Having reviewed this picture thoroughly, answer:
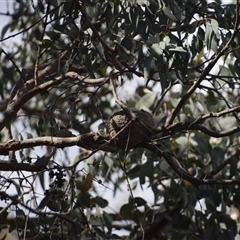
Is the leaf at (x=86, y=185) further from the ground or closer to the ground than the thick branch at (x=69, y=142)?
further from the ground

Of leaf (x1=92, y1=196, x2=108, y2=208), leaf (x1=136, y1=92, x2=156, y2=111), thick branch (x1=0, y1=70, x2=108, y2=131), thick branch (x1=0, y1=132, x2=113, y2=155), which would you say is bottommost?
thick branch (x1=0, y1=132, x2=113, y2=155)

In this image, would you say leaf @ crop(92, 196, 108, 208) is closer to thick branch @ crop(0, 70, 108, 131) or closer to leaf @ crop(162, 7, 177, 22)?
thick branch @ crop(0, 70, 108, 131)

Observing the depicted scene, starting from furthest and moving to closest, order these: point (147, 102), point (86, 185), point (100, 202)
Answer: point (147, 102), point (100, 202), point (86, 185)

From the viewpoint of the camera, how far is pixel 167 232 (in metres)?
3.44

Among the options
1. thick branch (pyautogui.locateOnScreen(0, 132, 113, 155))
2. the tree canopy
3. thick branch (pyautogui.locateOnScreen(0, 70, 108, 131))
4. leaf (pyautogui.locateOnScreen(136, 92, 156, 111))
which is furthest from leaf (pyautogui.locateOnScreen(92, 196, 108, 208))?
thick branch (pyautogui.locateOnScreen(0, 132, 113, 155))

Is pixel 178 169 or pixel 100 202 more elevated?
pixel 100 202

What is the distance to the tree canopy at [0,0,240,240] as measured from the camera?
7.97 ft

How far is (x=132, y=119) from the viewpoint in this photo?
2.25 m

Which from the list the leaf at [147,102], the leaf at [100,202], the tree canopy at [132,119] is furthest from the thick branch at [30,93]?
the leaf at [147,102]

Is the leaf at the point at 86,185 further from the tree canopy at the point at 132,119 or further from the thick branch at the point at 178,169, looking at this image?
the thick branch at the point at 178,169

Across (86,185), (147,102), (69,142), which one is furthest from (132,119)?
(147,102)

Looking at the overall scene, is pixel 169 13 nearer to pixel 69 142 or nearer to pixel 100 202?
pixel 69 142

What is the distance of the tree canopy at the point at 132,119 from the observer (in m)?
2.43

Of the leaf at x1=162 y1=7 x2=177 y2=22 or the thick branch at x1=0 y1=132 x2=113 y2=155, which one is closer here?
the thick branch at x1=0 y1=132 x2=113 y2=155
